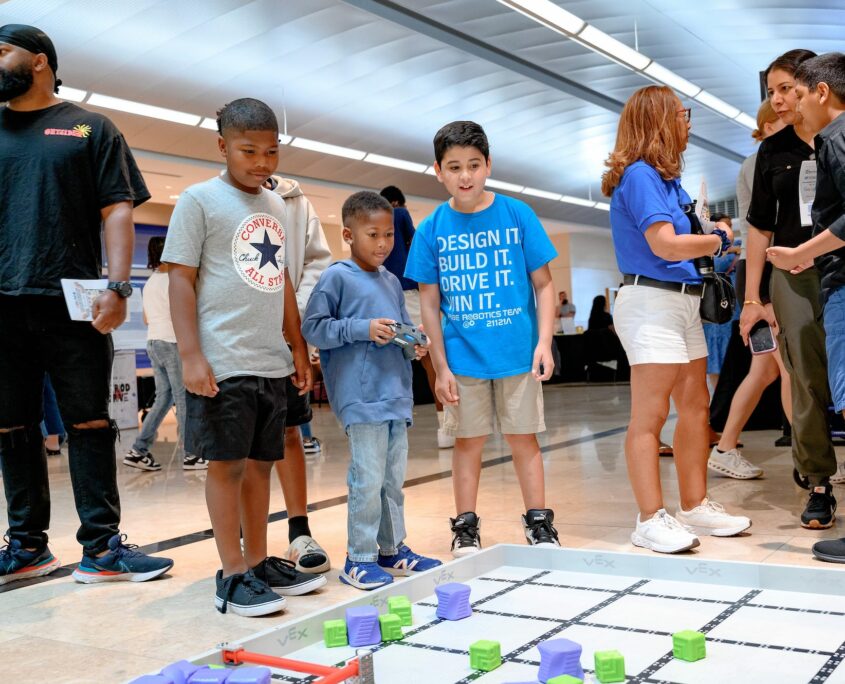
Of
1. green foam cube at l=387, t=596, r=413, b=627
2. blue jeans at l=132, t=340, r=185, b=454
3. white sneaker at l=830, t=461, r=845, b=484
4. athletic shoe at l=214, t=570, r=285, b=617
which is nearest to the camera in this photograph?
green foam cube at l=387, t=596, r=413, b=627

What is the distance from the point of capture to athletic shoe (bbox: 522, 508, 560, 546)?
2.57 m

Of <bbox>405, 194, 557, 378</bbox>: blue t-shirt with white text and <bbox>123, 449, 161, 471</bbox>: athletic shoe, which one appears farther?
<bbox>123, 449, 161, 471</bbox>: athletic shoe

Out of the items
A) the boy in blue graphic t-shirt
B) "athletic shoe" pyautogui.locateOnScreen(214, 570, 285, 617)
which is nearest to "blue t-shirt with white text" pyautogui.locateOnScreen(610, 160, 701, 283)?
the boy in blue graphic t-shirt

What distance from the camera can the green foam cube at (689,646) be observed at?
142cm

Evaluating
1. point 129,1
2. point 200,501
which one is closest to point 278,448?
point 200,501

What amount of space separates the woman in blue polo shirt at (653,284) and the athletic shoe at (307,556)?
943 millimetres

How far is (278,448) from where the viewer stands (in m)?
2.35

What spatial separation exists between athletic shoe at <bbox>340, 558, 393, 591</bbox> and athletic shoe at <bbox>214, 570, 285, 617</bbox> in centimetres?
25

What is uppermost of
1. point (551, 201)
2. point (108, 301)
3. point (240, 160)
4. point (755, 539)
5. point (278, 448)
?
point (551, 201)

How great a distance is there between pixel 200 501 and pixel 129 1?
523cm

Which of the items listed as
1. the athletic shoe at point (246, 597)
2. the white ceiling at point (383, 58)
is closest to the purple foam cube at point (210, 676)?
the athletic shoe at point (246, 597)

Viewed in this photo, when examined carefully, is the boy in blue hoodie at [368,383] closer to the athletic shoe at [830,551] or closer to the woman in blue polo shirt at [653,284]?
the woman in blue polo shirt at [653,284]

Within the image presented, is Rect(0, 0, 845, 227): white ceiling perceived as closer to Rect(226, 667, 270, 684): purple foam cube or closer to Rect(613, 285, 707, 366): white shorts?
Rect(613, 285, 707, 366): white shorts

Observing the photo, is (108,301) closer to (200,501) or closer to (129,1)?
(200,501)
